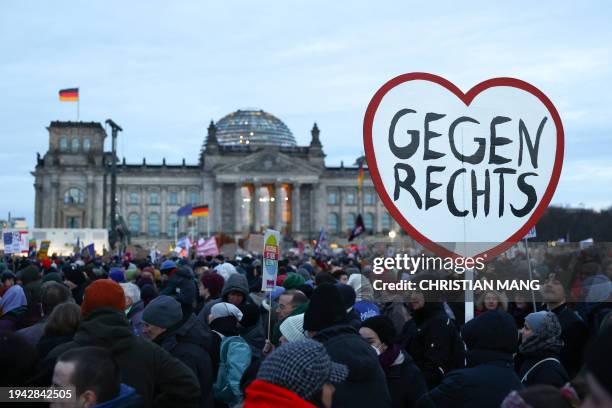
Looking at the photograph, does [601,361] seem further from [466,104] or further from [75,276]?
[75,276]

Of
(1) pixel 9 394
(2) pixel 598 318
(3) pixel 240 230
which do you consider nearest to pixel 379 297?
(2) pixel 598 318

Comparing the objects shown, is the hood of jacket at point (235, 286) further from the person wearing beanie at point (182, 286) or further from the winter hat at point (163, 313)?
the winter hat at point (163, 313)

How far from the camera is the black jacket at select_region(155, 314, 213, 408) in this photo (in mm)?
6355

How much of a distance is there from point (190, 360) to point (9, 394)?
1945 millimetres

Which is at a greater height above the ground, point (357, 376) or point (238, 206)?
point (238, 206)

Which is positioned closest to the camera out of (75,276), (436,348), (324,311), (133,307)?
(324,311)

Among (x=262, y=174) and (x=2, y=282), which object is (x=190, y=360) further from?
(x=262, y=174)

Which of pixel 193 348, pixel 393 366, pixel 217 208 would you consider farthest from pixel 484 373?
pixel 217 208

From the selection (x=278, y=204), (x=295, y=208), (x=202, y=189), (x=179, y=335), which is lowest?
(x=179, y=335)

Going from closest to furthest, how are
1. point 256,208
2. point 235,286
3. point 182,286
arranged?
point 235,286, point 182,286, point 256,208

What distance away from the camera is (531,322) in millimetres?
6047

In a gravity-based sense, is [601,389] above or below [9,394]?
above

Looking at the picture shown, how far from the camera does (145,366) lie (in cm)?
506

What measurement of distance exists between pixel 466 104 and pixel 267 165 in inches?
3275
